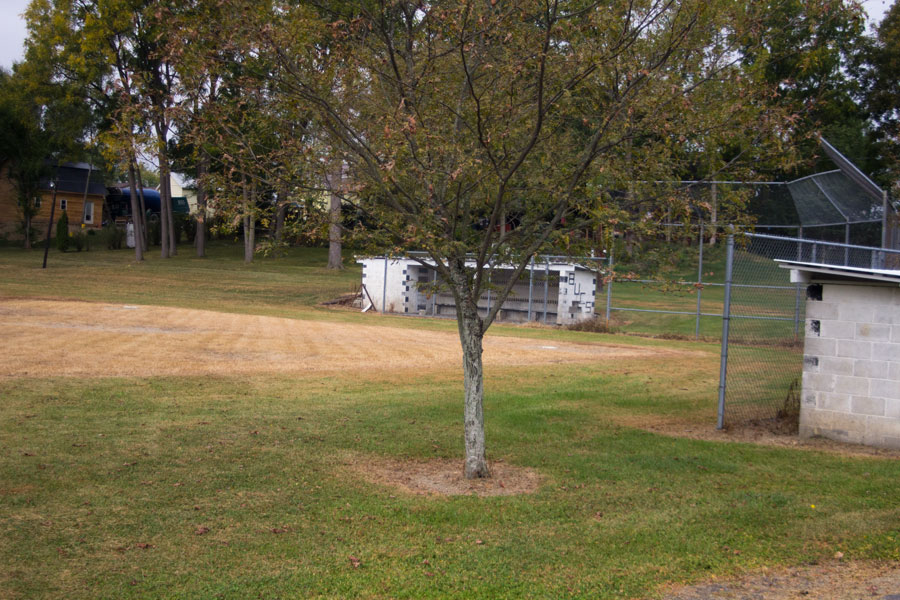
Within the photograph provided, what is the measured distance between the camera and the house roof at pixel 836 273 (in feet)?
29.9

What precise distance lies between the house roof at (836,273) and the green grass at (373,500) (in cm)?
210

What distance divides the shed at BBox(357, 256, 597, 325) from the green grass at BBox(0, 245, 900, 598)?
14536 millimetres

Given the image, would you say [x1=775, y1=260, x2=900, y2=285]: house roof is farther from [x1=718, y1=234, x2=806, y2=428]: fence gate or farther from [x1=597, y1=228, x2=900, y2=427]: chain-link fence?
[x1=718, y1=234, x2=806, y2=428]: fence gate

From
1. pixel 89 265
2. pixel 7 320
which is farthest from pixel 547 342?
pixel 89 265

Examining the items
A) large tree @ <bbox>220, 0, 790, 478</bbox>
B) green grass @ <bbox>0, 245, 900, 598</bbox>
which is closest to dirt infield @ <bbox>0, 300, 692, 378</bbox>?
green grass @ <bbox>0, 245, 900, 598</bbox>

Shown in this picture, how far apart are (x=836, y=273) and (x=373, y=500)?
614cm

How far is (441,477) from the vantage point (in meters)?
8.12

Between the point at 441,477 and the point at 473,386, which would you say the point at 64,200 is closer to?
the point at 441,477

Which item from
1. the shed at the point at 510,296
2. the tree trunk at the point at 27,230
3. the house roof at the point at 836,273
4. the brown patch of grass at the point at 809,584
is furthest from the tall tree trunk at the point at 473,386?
the tree trunk at the point at 27,230


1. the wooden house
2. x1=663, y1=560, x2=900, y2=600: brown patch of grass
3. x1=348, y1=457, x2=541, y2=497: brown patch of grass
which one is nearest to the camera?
x1=663, y1=560, x2=900, y2=600: brown patch of grass

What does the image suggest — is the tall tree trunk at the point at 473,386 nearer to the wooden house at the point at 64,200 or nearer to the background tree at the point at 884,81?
the background tree at the point at 884,81

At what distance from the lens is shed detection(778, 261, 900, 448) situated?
30.6 ft

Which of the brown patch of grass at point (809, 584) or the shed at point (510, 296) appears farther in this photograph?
the shed at point (510, 296)

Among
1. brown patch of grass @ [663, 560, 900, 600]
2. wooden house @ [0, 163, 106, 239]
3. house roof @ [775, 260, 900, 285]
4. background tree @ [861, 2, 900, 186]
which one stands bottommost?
brown patch of grass @ [663, 560, 900, 600]
